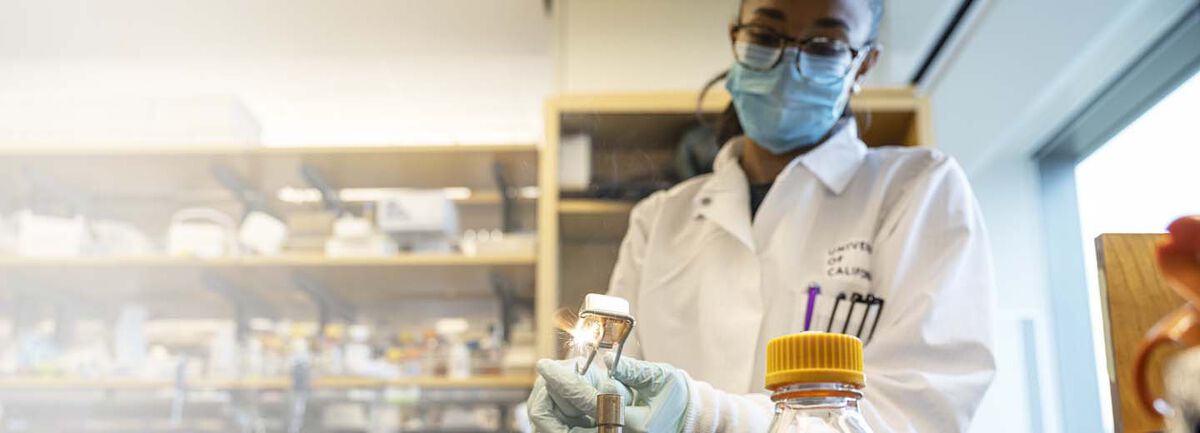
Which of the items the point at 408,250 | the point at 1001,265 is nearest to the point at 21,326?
the point at 408,250

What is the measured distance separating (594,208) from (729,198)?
132 centimetres

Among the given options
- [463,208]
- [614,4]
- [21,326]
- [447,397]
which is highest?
[614,4]

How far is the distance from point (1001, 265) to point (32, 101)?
290 centimetres

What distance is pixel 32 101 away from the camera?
134 inches

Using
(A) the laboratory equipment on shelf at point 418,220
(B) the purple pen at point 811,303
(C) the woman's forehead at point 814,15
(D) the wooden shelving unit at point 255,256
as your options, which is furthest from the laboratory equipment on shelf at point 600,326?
(A) the laboratory equipment on shelf at point 418,220

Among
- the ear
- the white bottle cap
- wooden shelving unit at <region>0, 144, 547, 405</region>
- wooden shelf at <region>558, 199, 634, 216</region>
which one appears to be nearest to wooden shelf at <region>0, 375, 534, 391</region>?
wooden shelving unit at <region>0, 144, 547, 405</region>

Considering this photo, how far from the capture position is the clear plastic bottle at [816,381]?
0.53 meters

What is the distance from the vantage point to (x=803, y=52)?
4.21ft

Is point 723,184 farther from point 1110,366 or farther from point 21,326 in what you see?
point 21,326

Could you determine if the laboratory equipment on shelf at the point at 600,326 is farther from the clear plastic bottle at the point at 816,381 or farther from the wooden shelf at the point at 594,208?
the wooden shelf at the point at 594,208

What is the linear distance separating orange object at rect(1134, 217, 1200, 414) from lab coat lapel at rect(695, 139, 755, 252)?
2.65 feet

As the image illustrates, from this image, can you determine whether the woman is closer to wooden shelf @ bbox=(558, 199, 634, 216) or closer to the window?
the window

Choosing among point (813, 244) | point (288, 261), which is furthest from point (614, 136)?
point (813, 244)

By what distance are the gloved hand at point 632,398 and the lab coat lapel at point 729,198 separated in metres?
0.61
